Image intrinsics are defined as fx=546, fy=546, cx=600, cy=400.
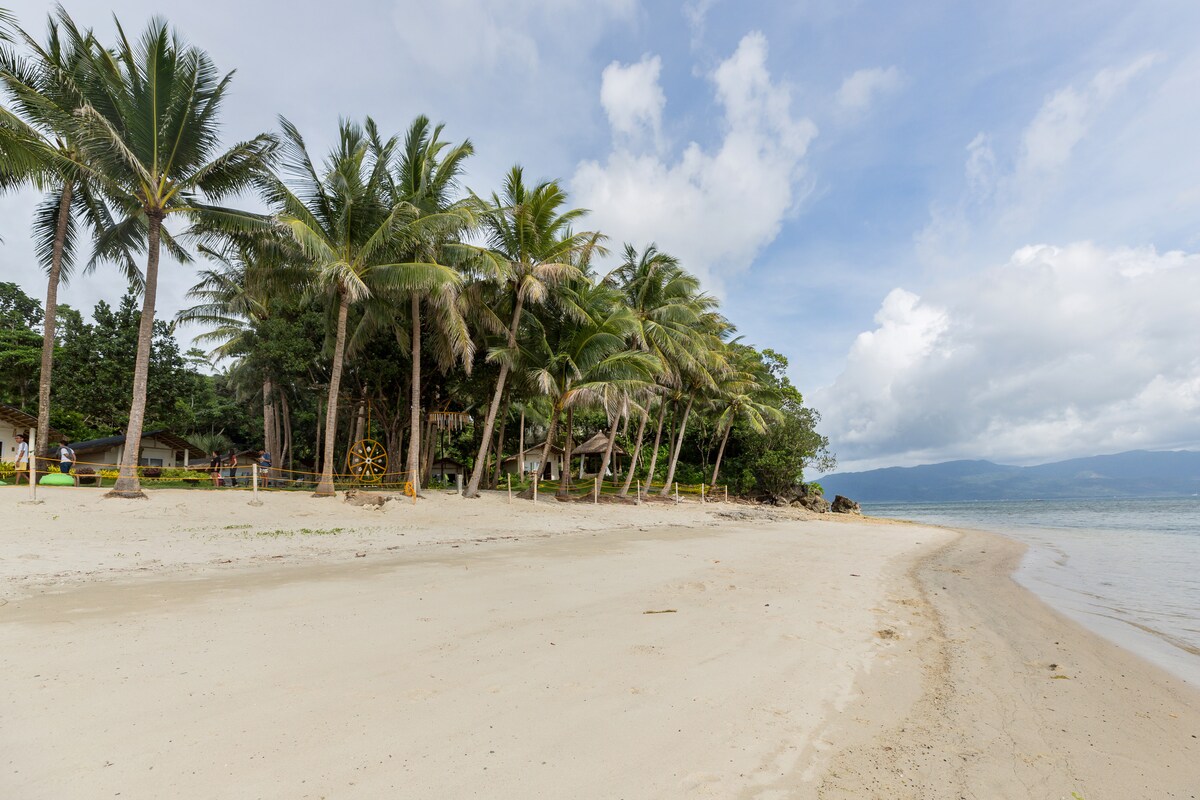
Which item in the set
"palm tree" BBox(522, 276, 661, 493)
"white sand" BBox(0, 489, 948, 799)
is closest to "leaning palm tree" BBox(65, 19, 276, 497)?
"white sand" BBox(0, 489, 948, 799)

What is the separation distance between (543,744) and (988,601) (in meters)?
8.08

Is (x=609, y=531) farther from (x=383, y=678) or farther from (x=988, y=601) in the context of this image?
(x=383, y=678)

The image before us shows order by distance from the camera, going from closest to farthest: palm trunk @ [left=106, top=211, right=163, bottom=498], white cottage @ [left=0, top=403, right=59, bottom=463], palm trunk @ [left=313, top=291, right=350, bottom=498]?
palm trunk @ [left=106, top=211, right=163, bottom=498], palm trunk @ [left=313, top=291, right=350, bottom=498], white cottage @ [left=0, top=403, right=59, bottom=463]

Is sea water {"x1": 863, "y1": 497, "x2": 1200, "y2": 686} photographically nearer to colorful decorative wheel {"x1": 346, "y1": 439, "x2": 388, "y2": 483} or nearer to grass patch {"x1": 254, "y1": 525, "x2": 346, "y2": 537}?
grass patch {"x1": 254, "y1": 525, "x2": 346, "y2": 537}

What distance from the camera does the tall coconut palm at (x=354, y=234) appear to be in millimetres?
16016

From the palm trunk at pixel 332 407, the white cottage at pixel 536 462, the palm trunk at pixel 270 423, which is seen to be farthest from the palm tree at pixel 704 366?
the palm trunk at pixel 270 423

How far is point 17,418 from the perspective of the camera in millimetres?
22094

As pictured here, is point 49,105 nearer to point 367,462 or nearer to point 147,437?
point 367,462

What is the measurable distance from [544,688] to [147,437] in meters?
32.7

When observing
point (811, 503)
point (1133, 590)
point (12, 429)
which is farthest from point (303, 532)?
point (811, 503)

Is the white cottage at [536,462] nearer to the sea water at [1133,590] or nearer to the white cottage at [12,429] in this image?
the white cottage at [12,429]

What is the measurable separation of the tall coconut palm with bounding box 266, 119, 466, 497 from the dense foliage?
69mm

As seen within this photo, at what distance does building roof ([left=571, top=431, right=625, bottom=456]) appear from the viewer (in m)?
39.6

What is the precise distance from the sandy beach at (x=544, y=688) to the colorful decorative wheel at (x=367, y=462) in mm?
13502
